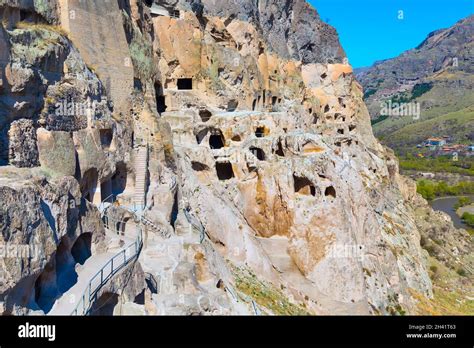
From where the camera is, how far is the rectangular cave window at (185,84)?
38.4 metres

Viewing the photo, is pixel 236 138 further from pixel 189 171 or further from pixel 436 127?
pixel 436 127

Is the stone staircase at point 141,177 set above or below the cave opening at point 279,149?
below

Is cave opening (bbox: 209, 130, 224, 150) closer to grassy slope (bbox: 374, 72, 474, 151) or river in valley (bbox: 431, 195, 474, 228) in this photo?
river in valley (bbox: 431, 195, 474, 228)

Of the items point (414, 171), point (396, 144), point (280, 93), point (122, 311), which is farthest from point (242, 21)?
point (396, 144)

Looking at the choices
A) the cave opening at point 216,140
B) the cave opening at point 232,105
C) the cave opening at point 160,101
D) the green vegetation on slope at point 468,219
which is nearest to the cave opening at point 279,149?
the cave opening at point 216,140

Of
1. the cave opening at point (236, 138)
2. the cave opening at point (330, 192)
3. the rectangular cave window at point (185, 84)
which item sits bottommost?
the cave opening at point (330, 192)

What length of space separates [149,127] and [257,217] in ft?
26.9

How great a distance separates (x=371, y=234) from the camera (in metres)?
31.4

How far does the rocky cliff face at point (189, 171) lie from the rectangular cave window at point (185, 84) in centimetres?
11

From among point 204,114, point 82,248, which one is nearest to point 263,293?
point 82,248

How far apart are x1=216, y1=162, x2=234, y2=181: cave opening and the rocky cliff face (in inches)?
3.6

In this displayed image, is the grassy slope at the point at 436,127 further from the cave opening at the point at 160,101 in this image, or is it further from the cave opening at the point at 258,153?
the cave opening at the point at 258,153

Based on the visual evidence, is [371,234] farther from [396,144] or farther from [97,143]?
[396,144]

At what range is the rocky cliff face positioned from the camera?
50.3ft
